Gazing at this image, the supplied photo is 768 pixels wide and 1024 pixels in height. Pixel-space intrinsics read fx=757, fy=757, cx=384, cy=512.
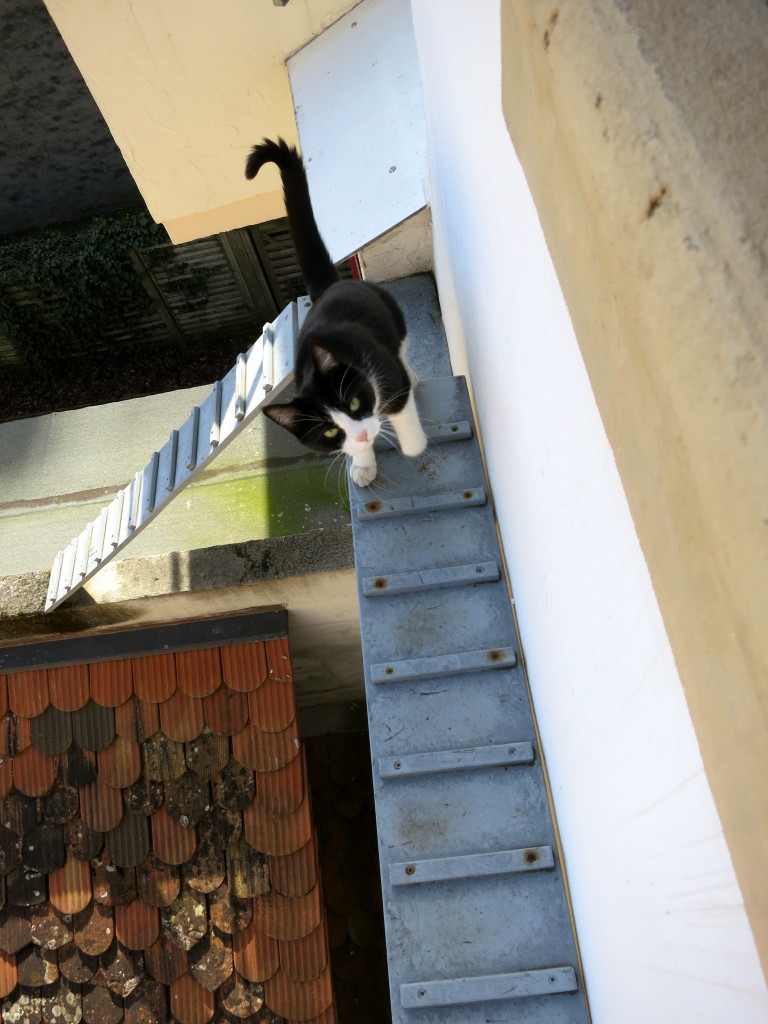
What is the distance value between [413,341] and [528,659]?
5.04ft

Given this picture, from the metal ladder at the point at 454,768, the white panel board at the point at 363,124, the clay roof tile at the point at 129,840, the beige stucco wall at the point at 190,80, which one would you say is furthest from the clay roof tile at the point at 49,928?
the beige stucco wall at the point at 190,80

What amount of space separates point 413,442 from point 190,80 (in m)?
2.32

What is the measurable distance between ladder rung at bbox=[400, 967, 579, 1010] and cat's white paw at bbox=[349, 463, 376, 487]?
113 cm

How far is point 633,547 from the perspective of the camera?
2.22 ft

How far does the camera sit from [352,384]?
2.04 meters

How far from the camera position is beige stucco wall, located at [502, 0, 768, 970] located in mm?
368

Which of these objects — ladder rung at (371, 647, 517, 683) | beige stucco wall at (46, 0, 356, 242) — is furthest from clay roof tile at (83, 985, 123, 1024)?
beige stucco wall at (46, 0, 356, 242)

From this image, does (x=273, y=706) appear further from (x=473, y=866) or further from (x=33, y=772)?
(x=473, y=866)

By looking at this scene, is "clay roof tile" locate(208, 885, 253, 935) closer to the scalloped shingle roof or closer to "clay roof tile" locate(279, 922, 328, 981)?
the scalloped shingle roof

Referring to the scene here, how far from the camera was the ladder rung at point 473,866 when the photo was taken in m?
1.46

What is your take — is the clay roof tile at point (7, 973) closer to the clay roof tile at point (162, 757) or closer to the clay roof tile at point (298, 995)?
the clay roof tile at point (162, 757)

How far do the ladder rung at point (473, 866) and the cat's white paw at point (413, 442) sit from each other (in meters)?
1.00

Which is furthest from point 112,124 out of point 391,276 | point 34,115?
point 34,115

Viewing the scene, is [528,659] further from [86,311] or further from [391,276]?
[86,311]
